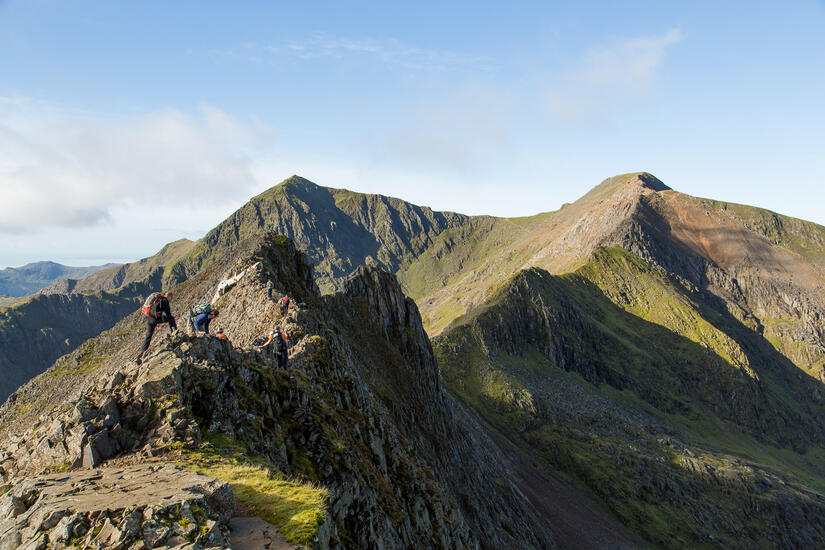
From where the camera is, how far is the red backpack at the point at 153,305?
1999cm

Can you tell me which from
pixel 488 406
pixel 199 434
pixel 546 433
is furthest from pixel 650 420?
pixel 199 434

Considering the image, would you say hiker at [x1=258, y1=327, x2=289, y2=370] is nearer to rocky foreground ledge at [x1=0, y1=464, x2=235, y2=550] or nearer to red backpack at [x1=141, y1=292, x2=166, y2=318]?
red backpack at [x1=141, y1=292, x2=166, y2=318]

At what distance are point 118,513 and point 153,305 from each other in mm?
13176

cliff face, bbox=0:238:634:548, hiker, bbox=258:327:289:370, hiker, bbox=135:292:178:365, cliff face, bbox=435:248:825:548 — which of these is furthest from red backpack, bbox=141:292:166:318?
cliff face, bbox=435:248:825:548

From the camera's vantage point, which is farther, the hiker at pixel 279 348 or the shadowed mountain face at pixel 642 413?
the shadowed mountain face at pixel 642 413

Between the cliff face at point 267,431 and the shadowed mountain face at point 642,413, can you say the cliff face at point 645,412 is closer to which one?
the shadowed mountain face at point 642,413

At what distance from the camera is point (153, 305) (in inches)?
806

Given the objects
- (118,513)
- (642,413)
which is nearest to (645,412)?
(642,413)

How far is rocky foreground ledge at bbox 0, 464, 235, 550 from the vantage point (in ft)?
28.6

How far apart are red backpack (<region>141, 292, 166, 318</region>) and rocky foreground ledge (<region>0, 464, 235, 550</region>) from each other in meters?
9.89

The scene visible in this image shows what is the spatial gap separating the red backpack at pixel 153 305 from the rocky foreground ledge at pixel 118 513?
989 centimetres

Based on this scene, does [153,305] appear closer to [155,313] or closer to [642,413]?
[155,313]

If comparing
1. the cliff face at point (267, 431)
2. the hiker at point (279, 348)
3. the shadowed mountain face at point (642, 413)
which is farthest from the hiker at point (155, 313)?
the shadowed mountain face at point (642, 413)

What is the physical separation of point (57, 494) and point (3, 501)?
124 cm
